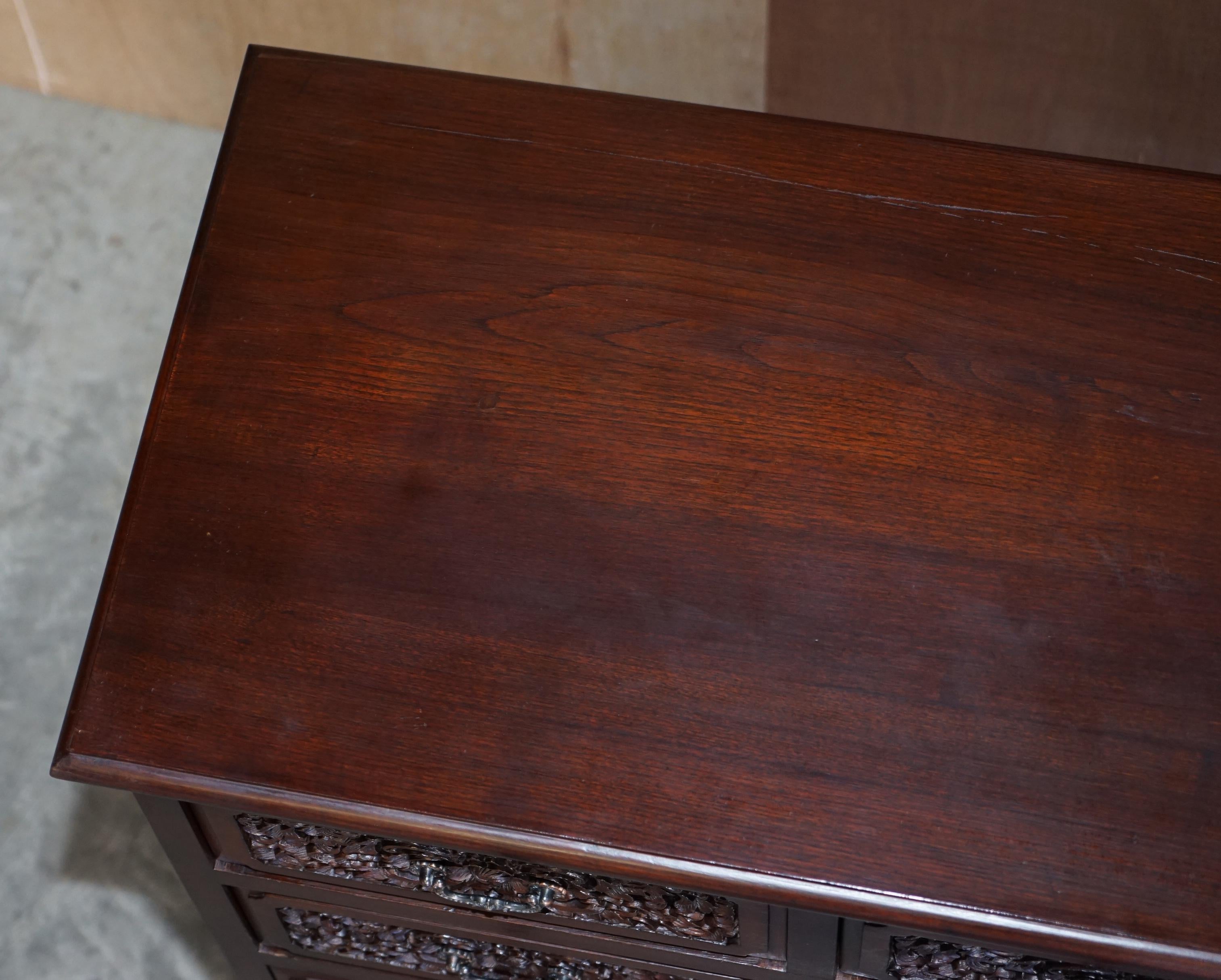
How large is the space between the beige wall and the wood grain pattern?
72 millimetres

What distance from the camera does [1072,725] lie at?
0.89 meters

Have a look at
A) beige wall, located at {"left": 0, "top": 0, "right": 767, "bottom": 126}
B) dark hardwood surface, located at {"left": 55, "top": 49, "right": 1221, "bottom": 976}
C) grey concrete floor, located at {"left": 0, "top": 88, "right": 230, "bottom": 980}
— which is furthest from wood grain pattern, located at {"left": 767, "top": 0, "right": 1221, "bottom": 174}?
grey concrete floor, located at {"left": 0, "top": 88, "right": 230, "bottom": 980}

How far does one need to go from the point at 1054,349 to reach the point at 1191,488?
14cm

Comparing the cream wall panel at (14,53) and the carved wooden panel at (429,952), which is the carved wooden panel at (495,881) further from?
the cream wall panel at (14,53)

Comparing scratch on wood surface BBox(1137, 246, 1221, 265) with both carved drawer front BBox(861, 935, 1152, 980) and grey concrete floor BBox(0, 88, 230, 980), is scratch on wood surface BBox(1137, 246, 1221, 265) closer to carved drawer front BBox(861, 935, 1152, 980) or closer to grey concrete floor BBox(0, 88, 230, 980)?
carved drawer front BBox(861, 935, 1152, 980)

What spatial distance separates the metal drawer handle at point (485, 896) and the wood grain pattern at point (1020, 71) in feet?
3.29

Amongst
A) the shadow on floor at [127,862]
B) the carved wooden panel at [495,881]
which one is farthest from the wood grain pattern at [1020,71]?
the shadow on floor at [127,862]

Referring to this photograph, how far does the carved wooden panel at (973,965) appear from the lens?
3.15ft

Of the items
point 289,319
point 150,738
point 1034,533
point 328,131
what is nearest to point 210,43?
point 328,131

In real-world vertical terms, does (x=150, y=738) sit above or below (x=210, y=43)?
below

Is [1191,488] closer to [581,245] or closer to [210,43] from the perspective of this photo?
[581,245]

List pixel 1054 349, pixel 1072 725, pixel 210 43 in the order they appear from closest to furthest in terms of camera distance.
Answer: pixel 1072 725 → pixel 1054 349 → pixel 210 43

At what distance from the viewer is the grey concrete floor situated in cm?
146

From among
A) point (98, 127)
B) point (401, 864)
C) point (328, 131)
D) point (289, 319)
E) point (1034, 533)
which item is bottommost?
point (401, 864)
